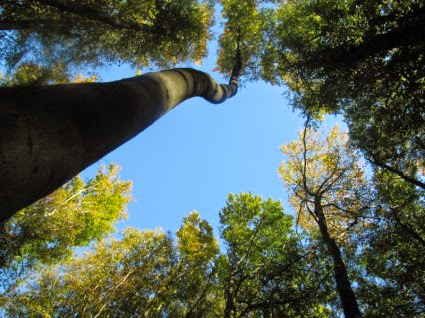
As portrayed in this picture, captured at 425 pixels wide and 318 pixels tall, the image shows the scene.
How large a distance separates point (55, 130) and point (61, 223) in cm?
1924

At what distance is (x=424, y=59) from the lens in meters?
8.34

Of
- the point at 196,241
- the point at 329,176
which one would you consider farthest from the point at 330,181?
the point at 196,241

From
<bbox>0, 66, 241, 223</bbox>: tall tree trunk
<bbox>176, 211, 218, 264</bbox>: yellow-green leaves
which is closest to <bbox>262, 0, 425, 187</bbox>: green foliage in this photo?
<bbox>0, 66, 241, 223</bbox>: tall tree trunk

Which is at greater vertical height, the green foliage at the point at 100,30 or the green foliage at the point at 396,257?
the green foliage at the point at 100,30

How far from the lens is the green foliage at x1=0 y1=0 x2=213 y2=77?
12047mm

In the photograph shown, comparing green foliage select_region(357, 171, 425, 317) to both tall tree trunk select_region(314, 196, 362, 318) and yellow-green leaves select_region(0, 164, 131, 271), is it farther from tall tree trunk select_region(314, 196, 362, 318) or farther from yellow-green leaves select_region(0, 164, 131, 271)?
yellow-green leaves select_region(0, 164, 131, 271)

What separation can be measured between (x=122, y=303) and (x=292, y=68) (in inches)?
629

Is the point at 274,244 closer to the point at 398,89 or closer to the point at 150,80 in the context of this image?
the point at 398,89

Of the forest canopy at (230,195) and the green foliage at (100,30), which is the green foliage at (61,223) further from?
the green foliage at (100,30)

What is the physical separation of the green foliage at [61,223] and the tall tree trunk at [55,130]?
15.9m

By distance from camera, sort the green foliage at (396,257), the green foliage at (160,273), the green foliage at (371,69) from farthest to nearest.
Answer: the green foliage at (160,273) → the green foliage at (396,257) → the green foliage at (371,69)

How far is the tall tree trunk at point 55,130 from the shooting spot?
1503 mm

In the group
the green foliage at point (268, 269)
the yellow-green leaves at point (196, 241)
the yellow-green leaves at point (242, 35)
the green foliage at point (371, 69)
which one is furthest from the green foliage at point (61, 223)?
the green foliage at point (371, 69)

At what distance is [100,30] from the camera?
1448cm
